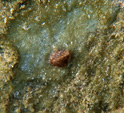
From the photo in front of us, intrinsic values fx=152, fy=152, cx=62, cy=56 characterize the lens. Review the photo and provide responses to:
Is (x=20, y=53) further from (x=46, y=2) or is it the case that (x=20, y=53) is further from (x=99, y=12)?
(x=99, y=12)

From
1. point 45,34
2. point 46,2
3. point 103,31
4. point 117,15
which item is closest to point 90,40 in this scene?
point 103,31

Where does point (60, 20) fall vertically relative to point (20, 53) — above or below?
above

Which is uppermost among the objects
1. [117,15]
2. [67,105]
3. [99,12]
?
[99,12]

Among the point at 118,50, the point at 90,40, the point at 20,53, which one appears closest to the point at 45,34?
the point at 20,53
